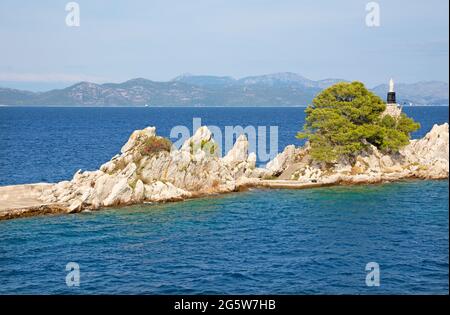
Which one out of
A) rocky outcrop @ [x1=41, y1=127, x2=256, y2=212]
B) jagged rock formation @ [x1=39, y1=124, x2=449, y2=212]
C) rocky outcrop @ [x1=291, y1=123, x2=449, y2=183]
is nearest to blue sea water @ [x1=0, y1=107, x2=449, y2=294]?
rocky outcrop @ [x1=41, y1=127, x2=256, y2=212]

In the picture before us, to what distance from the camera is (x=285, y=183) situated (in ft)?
256

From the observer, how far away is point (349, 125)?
3364 inches

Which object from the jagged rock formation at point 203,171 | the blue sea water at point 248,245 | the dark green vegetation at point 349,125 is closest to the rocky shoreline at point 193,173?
the jagged rock formation at point 203,171

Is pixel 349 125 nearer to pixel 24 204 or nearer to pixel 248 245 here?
pixel 248 245

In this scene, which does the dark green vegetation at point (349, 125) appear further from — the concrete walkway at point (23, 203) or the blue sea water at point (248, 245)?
the concrete walkway at point (23, 203)

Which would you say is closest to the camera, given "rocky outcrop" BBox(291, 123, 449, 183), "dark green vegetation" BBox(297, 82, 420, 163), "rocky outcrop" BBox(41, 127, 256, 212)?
"rocky outcrop" BBox(41, 127, 256, 212)

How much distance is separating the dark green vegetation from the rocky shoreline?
230 centimetres

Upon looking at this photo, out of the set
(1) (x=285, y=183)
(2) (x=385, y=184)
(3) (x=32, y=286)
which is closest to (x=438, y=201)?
(2) (x=385, y=184)

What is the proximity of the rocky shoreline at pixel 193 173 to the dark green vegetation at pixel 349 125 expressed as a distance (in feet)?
7.55

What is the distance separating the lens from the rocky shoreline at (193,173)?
64.2m

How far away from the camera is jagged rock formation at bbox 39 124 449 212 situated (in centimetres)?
6525

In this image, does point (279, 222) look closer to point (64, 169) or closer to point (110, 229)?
point (110, 229)

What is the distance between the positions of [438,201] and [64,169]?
66459 millimetres

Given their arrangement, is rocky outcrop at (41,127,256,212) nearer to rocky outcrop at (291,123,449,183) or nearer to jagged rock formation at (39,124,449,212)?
jagged rock formation at (39,124,449,212)
